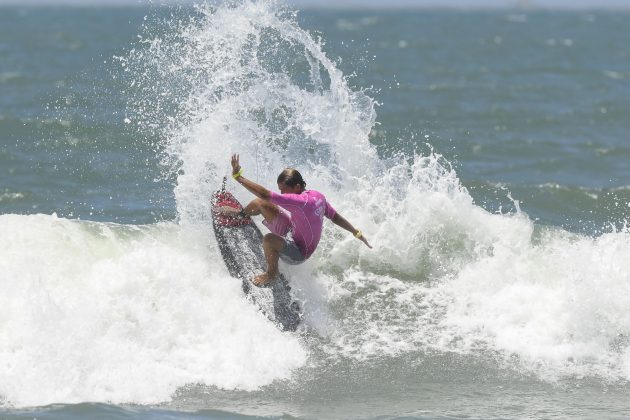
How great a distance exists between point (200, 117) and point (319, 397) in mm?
4433

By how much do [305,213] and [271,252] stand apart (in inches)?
21.4

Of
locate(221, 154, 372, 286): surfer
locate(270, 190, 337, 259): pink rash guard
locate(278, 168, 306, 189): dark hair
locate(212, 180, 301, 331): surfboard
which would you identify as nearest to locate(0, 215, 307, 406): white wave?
locate(212, 180, 301, 331): surfboard

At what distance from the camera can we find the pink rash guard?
9.73m

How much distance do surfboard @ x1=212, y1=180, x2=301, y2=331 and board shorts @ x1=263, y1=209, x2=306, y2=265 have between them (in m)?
0.27

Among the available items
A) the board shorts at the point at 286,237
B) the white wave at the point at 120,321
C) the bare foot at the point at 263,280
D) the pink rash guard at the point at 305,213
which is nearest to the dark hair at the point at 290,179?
the pink rash guard at the point at 305,213

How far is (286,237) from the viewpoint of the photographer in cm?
1031

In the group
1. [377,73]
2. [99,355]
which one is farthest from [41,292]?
[377,73]

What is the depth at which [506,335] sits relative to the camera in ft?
33.9

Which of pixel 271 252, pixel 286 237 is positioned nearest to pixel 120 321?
pixel 271 252

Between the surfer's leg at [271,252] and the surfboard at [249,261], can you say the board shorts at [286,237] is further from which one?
the surfboard at [249,261]

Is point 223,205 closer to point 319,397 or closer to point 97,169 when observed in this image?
point 319,397

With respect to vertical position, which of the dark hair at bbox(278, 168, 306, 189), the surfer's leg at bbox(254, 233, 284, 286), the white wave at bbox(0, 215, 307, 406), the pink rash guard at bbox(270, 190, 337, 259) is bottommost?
the white wave at bbox(0, 215, 307, 406)

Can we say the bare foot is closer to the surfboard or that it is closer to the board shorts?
the surfboard

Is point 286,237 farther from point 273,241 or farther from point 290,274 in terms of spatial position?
point 290,274
